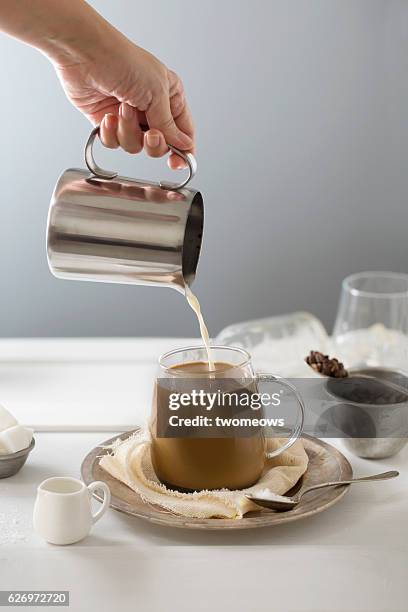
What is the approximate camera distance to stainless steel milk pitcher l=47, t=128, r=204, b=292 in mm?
932

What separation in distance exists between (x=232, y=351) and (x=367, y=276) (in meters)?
0.64

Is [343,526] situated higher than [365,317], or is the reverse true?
[365,317]

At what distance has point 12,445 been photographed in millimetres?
951

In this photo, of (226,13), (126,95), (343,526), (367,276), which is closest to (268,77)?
(226,13)

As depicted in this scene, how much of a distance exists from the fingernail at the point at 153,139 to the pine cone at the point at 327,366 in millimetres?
364

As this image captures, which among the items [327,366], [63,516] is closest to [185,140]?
[327,366]

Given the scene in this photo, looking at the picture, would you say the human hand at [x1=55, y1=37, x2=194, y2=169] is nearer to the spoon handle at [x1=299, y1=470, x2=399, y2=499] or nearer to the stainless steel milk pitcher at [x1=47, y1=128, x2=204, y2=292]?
the stainless steel milk pitcher at [x1=47, y1=128, x2=204, y2=292]

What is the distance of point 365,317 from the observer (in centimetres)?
141

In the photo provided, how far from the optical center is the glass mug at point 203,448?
2.85ft

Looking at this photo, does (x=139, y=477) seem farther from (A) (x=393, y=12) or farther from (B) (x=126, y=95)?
(A) (x=393, y=12)

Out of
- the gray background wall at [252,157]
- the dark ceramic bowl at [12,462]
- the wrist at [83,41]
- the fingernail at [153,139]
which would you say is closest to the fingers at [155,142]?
the fingernail at [153,139]

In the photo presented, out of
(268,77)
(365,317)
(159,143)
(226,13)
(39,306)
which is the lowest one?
(39,306)

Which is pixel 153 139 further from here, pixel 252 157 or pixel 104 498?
pixel 252 157

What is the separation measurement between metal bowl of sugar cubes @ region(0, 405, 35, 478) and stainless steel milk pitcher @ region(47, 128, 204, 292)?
193mm
